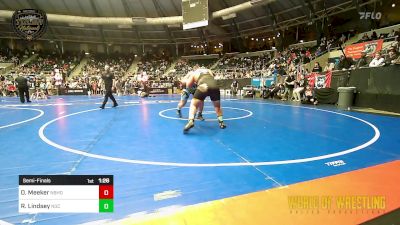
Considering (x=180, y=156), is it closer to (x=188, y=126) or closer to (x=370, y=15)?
(x=188, y=126)

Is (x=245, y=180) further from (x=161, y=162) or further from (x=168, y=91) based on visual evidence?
(x=168, y=91)

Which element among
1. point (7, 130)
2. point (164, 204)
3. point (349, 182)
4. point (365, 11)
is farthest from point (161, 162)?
point (365, 11)

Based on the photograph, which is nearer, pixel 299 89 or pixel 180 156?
pixel 180 156

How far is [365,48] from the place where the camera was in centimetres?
1446

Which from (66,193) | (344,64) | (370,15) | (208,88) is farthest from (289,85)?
(66,193)

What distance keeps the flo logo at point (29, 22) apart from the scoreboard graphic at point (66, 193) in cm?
1896

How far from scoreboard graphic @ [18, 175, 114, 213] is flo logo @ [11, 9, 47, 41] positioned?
1896cm

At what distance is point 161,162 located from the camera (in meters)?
3.96

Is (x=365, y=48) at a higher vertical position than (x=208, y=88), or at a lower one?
higher

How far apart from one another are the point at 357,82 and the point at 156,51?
35.7 meters

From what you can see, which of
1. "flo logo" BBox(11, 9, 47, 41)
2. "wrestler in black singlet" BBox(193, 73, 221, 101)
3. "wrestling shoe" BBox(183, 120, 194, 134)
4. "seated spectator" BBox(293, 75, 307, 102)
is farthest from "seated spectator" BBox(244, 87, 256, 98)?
"flo logo" BBox(11, 9, 47, 41)

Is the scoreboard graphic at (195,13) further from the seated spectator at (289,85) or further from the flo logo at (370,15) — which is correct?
the flo logo at (370,15)

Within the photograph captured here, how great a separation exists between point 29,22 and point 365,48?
2255 cm

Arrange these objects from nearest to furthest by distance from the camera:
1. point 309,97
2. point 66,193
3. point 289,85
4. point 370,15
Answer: point 66,193 < point 309,97 < point 289,85 < point 370,15
